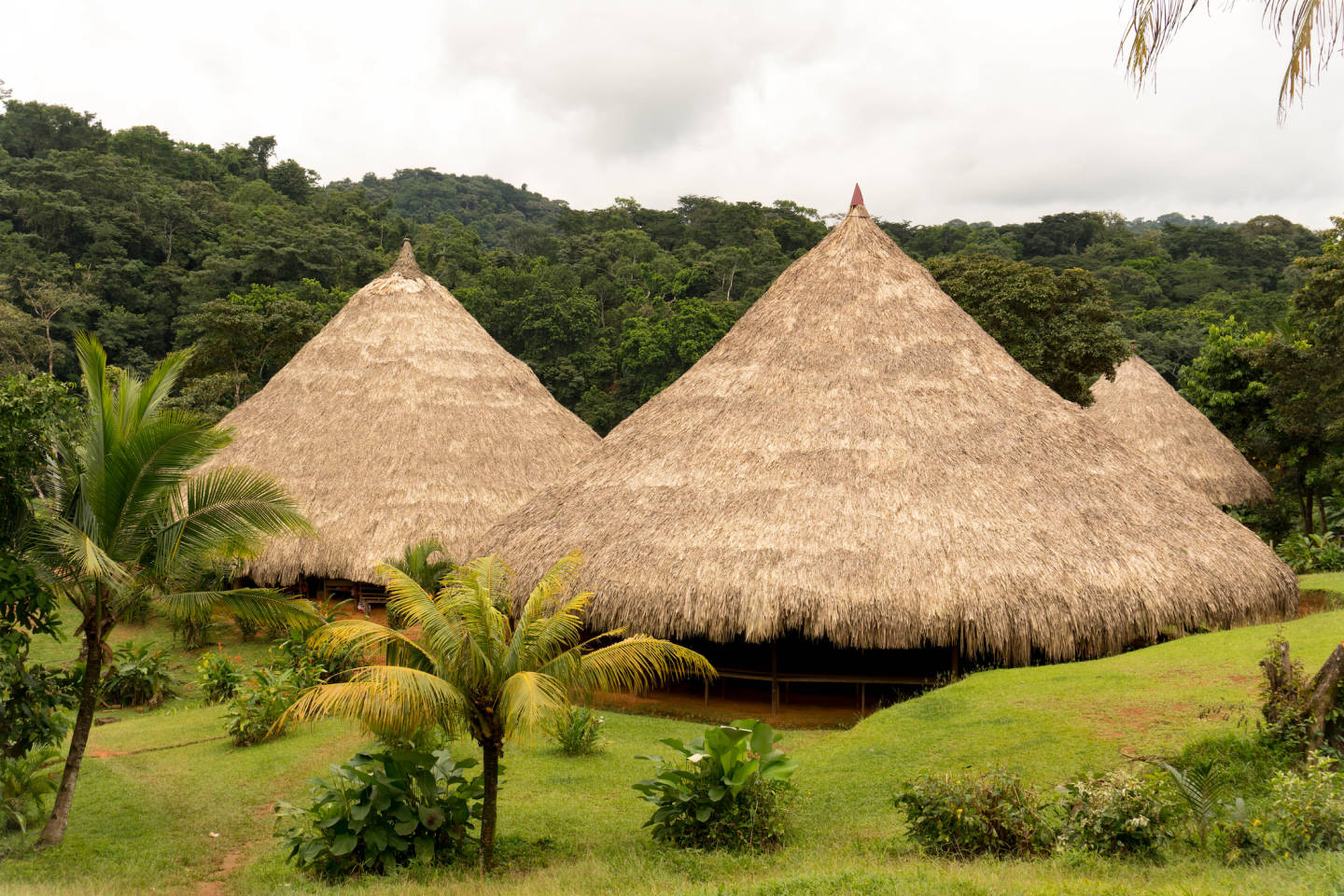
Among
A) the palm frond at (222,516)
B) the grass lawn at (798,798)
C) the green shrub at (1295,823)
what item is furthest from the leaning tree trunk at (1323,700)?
the palm frond at (222,516)

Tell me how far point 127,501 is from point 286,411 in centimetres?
1323

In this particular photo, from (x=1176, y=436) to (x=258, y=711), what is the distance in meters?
24.5

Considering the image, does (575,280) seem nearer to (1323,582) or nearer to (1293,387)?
(1293,387)

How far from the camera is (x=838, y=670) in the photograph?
14227 millimetres

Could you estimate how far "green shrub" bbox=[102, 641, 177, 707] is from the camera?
48.9ft

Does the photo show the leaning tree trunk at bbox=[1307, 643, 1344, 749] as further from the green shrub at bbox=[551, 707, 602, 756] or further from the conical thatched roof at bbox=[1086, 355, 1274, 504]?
the conical thatched roof at bbox=[1086, 355, 1274, 504]

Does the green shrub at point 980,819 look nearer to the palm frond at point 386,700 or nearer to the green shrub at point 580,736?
the palm frond at point 386,700

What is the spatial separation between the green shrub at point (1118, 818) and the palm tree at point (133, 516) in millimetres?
7355

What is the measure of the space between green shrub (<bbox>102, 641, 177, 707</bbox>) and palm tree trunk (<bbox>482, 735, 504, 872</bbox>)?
993 cm

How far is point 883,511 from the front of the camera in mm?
13109

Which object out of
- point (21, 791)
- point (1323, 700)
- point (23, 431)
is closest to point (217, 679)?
point (21, 791)

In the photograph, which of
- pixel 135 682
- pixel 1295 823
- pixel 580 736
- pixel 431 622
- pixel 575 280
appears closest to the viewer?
pixel 1295 823

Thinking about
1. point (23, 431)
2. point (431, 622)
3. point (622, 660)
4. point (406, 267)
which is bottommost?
point (622, 660)

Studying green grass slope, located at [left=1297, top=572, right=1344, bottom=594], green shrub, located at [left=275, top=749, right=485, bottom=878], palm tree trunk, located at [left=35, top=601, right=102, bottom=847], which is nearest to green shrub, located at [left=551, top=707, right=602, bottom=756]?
green shrub, located at [left=275, top=749, right=485, bottom=878]
